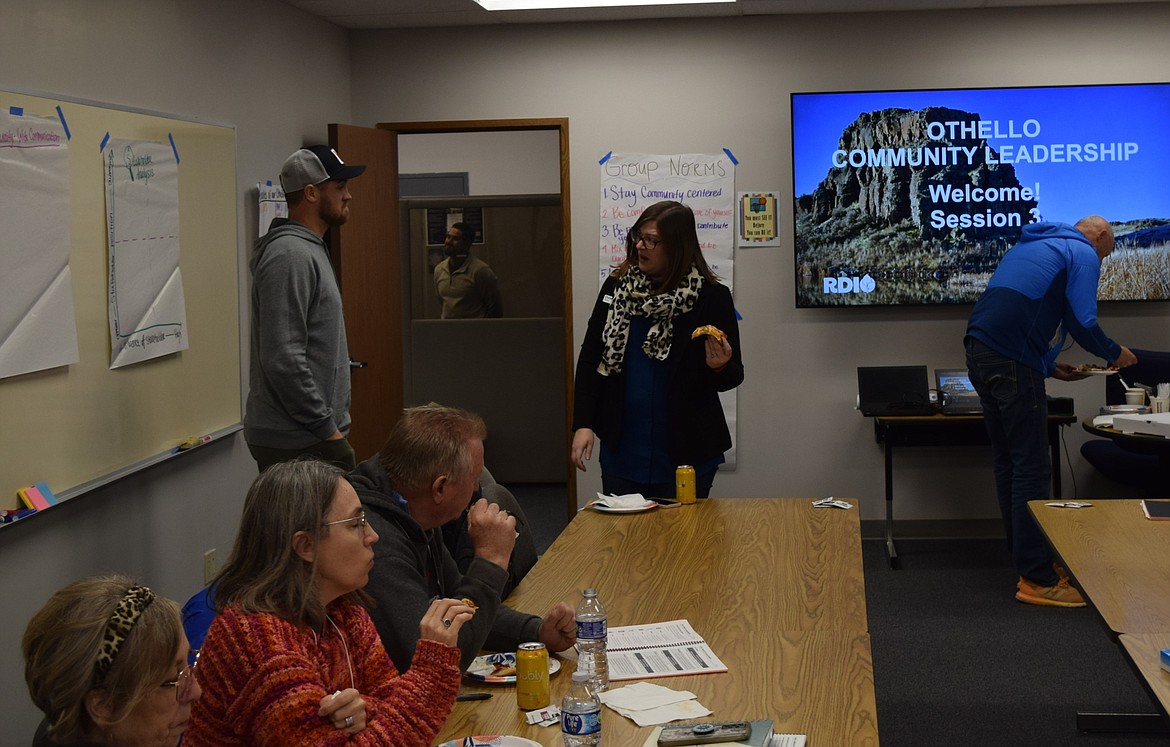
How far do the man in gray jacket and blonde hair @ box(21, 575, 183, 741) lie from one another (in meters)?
2.23

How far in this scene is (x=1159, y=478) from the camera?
5.42 meters

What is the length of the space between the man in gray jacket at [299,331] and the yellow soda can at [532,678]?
1.90 meters

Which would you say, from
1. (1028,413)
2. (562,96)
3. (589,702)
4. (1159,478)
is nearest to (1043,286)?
(1028,413)

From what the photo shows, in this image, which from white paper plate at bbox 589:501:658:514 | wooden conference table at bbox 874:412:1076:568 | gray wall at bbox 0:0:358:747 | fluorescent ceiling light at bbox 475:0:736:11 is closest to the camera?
gray wall at bbox 0:0:358:747

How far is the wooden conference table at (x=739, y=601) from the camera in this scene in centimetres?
205

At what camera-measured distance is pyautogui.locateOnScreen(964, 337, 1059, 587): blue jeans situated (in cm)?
503

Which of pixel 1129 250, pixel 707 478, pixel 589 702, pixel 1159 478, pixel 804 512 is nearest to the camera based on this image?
pixel 589 702

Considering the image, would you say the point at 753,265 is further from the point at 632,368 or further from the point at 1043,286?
the point at 632,368

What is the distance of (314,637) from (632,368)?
213 centimetres

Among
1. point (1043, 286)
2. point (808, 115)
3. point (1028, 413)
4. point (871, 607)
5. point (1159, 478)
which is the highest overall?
point (808, 115)

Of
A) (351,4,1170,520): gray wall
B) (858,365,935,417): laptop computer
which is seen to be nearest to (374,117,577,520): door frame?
(351,4,1170,520): gray wall

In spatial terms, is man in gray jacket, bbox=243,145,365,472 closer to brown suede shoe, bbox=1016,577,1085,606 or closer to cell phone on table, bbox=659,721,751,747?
cell phone on table, bbox=659,721,751,747

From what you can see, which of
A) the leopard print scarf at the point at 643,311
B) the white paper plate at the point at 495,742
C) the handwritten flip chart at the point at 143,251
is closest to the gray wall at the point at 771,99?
the handwritten flip chart at the point at 143,251

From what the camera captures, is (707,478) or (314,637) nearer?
(314,637)
